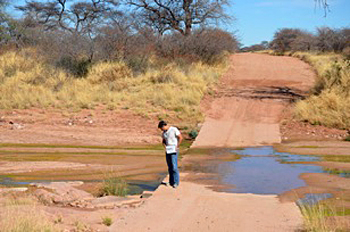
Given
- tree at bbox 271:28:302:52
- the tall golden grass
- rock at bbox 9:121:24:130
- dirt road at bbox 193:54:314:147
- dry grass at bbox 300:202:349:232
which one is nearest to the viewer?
dry grass at bbox 300:202:349:232

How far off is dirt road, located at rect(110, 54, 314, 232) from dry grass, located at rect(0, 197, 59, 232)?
1105 millimetres

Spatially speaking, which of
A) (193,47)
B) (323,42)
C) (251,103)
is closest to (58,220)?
(251,103)

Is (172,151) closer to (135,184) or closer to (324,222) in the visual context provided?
(135,184)

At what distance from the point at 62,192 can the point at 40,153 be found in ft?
18.2

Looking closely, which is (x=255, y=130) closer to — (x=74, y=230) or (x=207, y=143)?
(x=207, y=143)

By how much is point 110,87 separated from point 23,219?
17386mm

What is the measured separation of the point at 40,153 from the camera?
14930mm

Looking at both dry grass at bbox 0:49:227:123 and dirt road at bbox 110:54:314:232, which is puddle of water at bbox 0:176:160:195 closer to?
dirt road at bbox 110:54:314:232

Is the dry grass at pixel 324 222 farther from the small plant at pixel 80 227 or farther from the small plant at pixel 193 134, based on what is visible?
the small plant at pixel 193 134

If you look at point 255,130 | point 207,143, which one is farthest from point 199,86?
point 207,143

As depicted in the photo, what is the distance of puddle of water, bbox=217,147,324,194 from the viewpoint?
1056 centimetres

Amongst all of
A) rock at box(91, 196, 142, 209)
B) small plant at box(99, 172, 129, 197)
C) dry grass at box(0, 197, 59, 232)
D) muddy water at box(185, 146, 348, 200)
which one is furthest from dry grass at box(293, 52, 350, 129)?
dry grass at box(0, 197, 59, 232)

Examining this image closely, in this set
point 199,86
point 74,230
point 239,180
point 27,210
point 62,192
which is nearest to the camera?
point 74,230

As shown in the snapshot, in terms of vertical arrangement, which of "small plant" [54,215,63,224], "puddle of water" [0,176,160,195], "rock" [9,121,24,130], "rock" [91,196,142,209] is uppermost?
"rock" [9,121,24,130]
